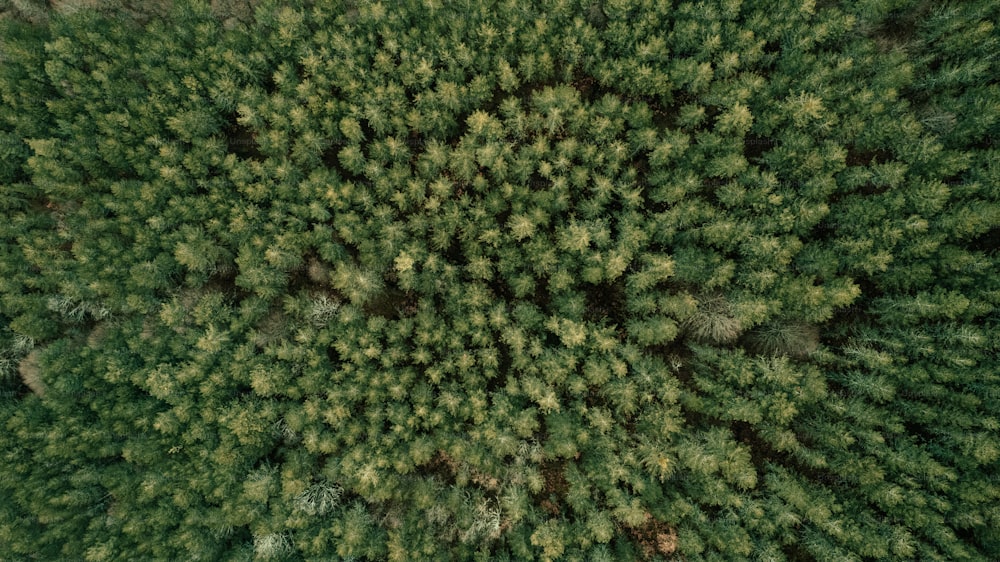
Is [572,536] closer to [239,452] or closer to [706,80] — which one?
[239,452]

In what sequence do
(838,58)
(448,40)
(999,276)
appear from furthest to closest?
(448,40), (838,58), (999,276)

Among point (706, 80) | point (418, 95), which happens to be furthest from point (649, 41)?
point (418, 95)

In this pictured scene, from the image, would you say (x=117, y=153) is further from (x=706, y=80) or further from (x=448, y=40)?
(x=706, y=80)

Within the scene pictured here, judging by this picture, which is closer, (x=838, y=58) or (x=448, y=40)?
(x=838, y=58)

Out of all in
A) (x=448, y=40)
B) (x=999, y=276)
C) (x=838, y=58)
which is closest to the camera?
(x=999, y=276)

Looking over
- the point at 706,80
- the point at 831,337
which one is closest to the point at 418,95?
the point at 706,80

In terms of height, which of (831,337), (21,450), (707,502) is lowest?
(21,450)

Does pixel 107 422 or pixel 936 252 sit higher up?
pixel 936 252
